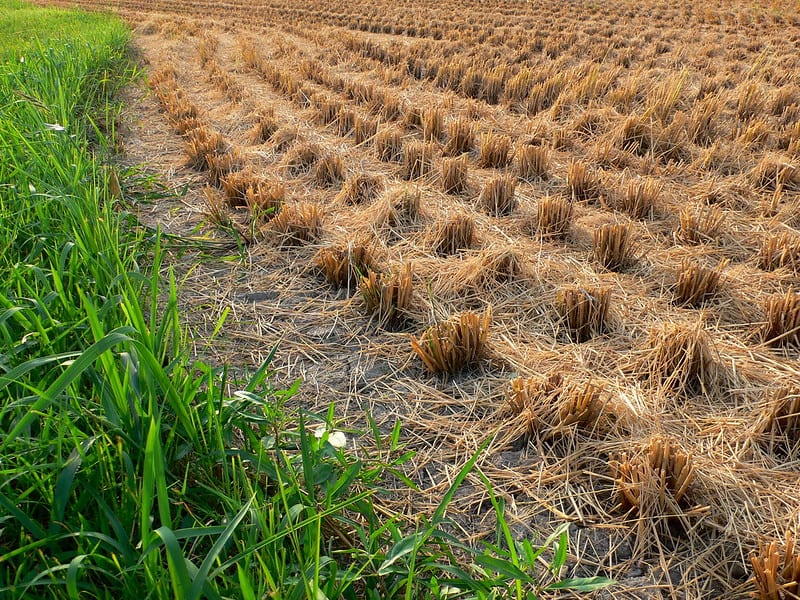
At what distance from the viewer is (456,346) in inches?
83.9

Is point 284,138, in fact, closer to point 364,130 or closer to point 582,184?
point 364,130

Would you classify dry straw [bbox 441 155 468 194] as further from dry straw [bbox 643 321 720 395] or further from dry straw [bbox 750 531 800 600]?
dry straw [bbox 750 531 800 600]

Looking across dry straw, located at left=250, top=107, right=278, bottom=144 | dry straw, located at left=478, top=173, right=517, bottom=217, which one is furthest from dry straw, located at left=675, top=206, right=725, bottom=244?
dry straw, located at left=250, top=107, right=278, bottom=144

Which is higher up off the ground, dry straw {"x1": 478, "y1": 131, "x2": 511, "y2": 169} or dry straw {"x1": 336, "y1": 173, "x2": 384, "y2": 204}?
dry straw {"x1": 478, "y1": 131, "x2": 511, "y2": 169}

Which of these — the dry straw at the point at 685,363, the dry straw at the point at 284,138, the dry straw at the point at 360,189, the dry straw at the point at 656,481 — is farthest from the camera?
the dry straw at the point at 284,138

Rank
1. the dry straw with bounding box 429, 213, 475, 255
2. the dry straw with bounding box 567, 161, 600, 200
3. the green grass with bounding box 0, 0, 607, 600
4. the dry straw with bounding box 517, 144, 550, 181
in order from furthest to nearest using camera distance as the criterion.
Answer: the dry straw with bounding box 517, 144, 550, 181 < the dry straw with bounding box 567, 161, 600, 200 < the dry straw with bounding box 429, 213, 475, 255 < the green grass with bounding box 0, 0, 607, 600

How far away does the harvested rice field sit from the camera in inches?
62.9

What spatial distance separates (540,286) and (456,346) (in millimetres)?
705

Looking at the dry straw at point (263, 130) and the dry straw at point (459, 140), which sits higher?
the dry straw at point (459, 140)

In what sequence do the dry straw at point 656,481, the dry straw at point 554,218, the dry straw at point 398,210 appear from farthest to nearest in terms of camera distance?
the dry straw at point 398,210
the dry straw at point 554,218
the dry straw at point 656,481

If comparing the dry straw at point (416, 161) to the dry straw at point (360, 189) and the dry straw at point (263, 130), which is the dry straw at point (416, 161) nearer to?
the dry straw at point (360, 189)

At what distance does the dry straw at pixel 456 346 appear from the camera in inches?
83.0

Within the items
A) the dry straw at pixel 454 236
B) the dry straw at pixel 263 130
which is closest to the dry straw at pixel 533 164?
the dry straw at pixel 454 236

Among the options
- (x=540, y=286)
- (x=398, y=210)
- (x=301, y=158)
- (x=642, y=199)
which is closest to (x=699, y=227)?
(x=642, y=199)
